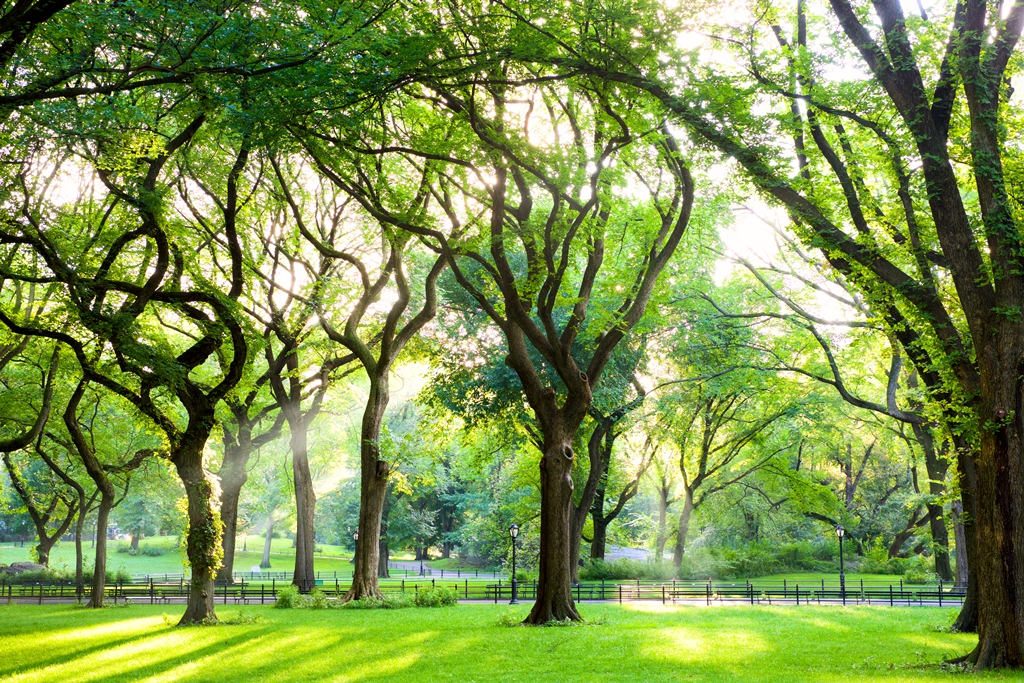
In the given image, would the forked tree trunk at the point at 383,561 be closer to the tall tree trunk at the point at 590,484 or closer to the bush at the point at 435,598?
the tall tree trunk at the point at 590,484

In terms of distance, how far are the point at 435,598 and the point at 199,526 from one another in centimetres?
893

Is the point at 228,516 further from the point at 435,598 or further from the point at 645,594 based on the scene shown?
the point at 645,594

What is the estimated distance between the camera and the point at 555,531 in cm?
1836

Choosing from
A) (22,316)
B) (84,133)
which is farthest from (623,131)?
(22,316)

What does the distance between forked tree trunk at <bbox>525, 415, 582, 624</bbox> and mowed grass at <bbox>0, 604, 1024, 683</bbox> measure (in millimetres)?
813

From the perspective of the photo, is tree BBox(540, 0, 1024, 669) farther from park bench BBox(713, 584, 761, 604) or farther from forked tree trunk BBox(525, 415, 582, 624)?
park bench BBox(713, 584, 761, 604)

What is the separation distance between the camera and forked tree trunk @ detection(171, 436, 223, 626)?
64.3 feet

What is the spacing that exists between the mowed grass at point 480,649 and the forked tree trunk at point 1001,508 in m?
0.93

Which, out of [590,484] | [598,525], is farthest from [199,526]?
[598,525]

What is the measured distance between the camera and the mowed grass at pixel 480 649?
12.1 metres

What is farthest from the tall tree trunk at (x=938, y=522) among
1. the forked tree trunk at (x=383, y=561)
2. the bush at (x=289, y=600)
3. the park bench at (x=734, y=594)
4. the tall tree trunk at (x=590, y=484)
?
the forked tree trunk at (x=383, y=561)

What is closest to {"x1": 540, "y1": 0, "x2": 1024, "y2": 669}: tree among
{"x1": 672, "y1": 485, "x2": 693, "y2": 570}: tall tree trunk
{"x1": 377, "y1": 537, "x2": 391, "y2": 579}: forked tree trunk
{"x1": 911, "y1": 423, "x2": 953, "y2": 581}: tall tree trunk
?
{"x1": 911, "y1": 423, "x2": 953, "y2": 581}: tall tree trunk

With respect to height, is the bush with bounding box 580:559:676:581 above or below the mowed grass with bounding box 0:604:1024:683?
below

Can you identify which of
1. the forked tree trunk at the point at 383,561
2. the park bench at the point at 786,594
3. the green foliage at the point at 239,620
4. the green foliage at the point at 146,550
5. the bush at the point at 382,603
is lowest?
the green foliage at the point at 146,550
